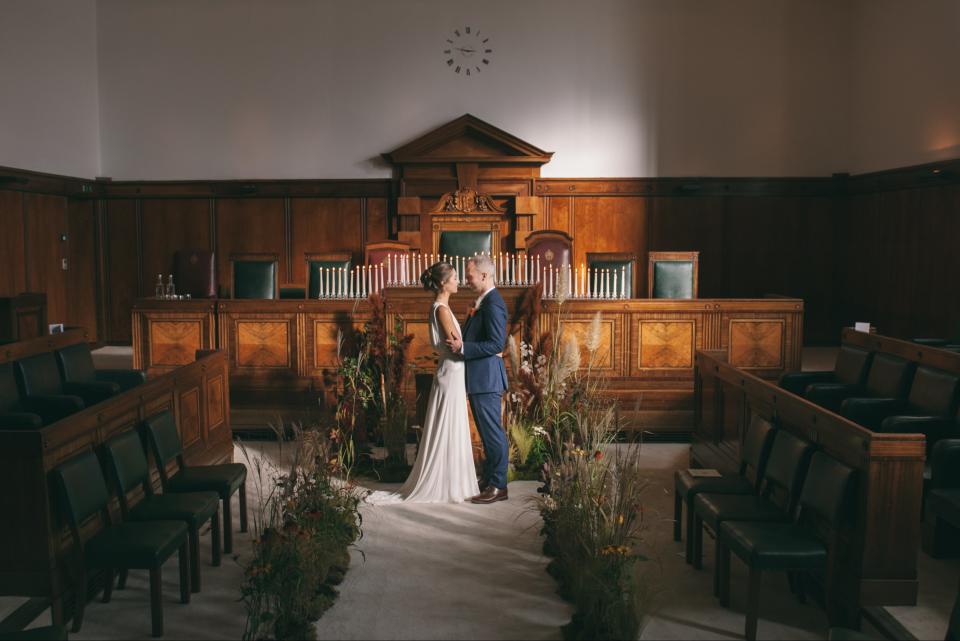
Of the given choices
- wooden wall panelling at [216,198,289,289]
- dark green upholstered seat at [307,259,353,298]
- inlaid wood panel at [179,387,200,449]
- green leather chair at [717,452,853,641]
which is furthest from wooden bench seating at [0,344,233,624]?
wooden wall panelling at [216,198,289,289]

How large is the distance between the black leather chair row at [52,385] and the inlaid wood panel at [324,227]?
507cm

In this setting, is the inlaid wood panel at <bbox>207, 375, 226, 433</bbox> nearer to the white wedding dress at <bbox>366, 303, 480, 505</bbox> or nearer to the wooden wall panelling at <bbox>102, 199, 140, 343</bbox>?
the white wedding dress at <bbox>366, 303, 480, 505</bbox>

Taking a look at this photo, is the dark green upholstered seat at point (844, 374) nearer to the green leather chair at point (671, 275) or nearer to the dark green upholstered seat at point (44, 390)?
the green leather chair at point (671, 275)

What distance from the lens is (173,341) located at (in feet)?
23.6

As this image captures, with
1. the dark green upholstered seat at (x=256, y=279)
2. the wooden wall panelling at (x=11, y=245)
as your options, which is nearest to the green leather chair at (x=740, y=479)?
the dark green upholstered seat at (x=256, y=279)

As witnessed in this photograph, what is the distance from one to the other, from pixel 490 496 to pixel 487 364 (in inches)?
32.9

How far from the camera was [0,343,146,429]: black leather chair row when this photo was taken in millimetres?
5035

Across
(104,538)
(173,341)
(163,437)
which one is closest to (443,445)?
(163,437)

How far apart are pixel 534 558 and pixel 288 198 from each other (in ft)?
26.1

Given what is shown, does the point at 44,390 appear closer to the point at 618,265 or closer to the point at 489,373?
the point at 489,373

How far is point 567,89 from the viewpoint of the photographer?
36.0 ft

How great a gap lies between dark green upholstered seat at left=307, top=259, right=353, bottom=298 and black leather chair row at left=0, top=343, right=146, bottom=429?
98.5 inches

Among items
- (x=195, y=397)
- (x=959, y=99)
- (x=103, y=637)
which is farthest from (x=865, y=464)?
(x=959, y=99)

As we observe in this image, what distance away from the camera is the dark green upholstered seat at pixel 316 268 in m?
8.51
